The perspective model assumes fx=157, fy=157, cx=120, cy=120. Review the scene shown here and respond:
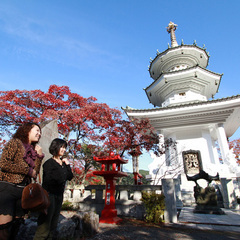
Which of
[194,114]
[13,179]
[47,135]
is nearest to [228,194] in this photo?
[194,114]

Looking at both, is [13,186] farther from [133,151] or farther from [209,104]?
[209,104]

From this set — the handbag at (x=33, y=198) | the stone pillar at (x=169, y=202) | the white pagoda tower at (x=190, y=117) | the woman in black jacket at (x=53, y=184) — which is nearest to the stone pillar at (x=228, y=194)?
the white pagoda tower at (x=190, y=117)

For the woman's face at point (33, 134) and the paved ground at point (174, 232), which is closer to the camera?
the woman's face at point (33, 134)

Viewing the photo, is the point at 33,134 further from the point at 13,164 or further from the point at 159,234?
the point at 159,234

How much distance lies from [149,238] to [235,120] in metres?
13.8

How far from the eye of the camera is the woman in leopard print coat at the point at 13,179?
1.56 metres

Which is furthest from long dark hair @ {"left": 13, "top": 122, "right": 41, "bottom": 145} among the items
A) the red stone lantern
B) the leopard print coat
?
the red stone lantern

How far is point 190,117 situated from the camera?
12.2 meters

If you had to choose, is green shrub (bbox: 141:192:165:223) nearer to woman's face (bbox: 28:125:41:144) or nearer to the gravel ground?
the gravel ground

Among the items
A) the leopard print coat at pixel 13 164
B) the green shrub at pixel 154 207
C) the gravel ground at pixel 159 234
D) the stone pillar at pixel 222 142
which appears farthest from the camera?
the stone pillar at pixel 222 142

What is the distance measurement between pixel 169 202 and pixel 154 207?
1.67 ft

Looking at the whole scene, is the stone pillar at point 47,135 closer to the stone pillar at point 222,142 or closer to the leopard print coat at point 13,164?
the leopard print coat at point 13,164

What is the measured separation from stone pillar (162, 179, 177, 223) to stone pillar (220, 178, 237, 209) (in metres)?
4.53

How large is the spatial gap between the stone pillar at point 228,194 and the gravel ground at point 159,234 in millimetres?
4631
